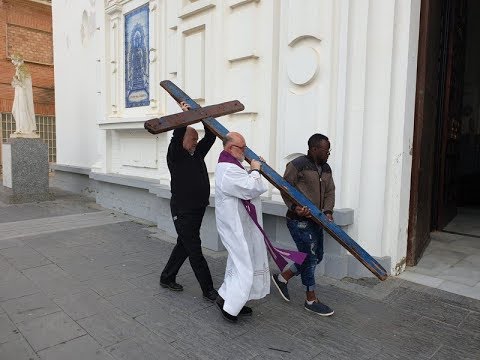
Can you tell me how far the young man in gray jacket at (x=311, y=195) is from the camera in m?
3.55

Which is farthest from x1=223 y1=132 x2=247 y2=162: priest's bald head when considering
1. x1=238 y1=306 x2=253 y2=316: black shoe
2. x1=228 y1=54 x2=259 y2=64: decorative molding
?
x1=228 y1=54 x2=259 y2=64: decorative molding

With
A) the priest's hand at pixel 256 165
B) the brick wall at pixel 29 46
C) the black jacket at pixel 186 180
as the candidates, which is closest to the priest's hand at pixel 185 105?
the black jacket at pixel 186 180

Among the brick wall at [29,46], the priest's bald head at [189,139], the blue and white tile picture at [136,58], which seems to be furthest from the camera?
the brick wall at [29,46]

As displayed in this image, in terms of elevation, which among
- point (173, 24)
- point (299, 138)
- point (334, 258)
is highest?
point (173, 24)

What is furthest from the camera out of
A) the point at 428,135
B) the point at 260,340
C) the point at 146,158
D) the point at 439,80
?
the point at 146,158

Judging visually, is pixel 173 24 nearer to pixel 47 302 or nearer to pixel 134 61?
pixel 134 61

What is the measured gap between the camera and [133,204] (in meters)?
8.12

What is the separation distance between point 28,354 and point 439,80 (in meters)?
6.16

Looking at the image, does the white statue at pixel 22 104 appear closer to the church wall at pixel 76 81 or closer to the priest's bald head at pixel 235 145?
the church wall at pixel 76 81

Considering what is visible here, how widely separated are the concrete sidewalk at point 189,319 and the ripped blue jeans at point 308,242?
367mm

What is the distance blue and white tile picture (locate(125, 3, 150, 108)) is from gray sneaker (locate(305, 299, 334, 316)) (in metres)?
5.45

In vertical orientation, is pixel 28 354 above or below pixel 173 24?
below

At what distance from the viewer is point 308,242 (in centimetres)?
360

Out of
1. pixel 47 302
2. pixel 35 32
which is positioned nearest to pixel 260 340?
pixel 47 302
